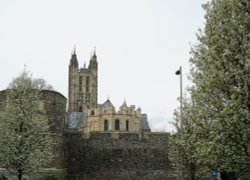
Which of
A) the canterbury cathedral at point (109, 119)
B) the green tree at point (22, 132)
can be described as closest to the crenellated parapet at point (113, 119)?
the canterbury cathedral at point (109, 119)

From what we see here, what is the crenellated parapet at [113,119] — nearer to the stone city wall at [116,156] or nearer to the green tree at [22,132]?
the stone city wall at [116,156]

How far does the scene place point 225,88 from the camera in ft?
37.7

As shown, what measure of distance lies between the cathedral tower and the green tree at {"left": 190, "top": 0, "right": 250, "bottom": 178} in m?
97.6

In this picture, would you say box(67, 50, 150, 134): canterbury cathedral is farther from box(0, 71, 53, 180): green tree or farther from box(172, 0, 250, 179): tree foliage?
box(172, 0, 250, 179): tree foliage

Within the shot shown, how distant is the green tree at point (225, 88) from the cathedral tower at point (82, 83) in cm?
9757

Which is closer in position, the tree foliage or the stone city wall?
the tree foliage

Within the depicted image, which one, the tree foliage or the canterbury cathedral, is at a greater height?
the canterbury cathedral

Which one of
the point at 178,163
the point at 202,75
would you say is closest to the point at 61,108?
the point at 178,163

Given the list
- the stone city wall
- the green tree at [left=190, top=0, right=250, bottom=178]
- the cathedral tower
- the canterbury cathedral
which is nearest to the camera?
the green tree at [left=190, top=0, right=250, bottom=178]

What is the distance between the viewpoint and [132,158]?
1184 inches

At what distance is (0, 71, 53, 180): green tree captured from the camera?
19531 millimetres

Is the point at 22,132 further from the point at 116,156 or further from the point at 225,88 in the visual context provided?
the point at 225,88

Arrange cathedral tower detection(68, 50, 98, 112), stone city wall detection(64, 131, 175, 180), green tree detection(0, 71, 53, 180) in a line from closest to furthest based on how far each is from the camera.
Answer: green tree detection(0, 71, 53, 180)
stone city wall detection(64, 131, 175, 180)
cathedral tower detection(68, 50, 98, 112)

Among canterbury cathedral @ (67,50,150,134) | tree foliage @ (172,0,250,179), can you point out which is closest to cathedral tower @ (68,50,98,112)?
canterbury cathedral @ (67,50,150,134)
